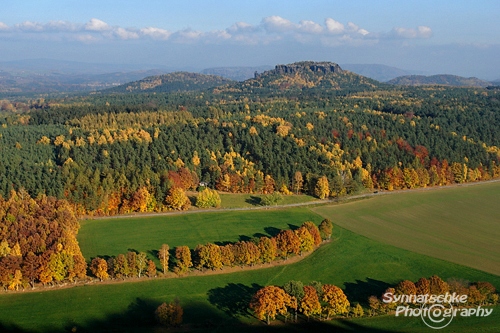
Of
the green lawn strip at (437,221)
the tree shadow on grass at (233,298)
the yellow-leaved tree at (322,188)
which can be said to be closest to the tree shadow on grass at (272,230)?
the green lawn strip at (437,221)

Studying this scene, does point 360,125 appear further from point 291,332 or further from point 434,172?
point 291,332

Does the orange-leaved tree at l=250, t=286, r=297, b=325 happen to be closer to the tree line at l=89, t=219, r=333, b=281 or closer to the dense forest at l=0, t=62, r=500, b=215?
the tree line at l=89, t=219, r=333, b=281

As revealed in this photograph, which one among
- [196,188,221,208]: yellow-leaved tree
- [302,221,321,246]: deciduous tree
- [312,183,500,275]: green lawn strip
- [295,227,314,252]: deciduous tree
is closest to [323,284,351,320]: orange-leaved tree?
[295,227,314,252]: deciduous tree

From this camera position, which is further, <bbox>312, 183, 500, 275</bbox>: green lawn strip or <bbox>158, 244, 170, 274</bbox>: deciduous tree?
<bbox>312, 183, 500, 275</bbox>: green lawn strip

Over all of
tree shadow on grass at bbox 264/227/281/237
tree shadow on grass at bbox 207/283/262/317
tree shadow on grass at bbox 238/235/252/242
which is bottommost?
tree shadow on grass at bbox 207/283/262/317

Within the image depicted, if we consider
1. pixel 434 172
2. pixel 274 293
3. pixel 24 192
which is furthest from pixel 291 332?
pixel 434 172
